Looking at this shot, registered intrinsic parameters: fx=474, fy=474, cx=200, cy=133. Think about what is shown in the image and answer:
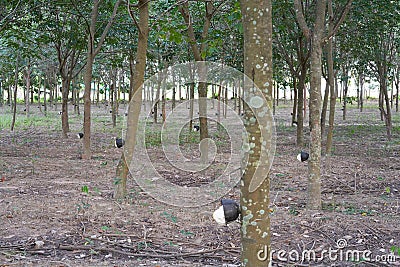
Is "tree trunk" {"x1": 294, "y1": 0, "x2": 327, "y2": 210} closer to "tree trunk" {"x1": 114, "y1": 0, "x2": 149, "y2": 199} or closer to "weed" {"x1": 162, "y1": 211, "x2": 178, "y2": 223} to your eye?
"weed" {"x1": 162, "y1": 211, "x2": 178, "y2": 223}

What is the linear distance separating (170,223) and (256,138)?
3.09 metres

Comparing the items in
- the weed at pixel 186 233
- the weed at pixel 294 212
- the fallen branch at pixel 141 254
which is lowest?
the fallen branch at pixel 141 254

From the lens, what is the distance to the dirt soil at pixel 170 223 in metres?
4.68

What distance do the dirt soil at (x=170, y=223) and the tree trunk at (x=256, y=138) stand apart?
162 centimetres

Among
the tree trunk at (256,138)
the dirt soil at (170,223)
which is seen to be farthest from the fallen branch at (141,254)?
the tree trunk at (256,138)

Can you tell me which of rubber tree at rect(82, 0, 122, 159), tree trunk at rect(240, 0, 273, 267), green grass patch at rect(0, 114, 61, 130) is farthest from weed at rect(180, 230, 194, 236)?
green grass patch at rect(0, 114, 61, 130)

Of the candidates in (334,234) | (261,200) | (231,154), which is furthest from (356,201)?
(231,154)

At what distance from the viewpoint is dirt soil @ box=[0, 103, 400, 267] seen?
4.68 m

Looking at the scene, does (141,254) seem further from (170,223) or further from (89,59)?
(89,59)

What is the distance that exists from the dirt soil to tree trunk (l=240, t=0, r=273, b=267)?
1624 millimetres

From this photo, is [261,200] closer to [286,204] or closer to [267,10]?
[267,10]

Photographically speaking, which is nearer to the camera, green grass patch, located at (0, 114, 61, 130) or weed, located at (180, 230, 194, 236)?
weed, located at (180, 230, 194, 236)

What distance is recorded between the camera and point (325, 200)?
273 inches

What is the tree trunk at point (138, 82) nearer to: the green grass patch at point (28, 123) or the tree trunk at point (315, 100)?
the tree trunk at point (315, 100)
